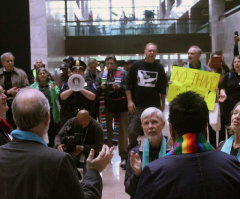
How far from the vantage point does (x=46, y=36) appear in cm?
1244

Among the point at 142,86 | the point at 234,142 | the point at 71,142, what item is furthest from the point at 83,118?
the point at 234,142

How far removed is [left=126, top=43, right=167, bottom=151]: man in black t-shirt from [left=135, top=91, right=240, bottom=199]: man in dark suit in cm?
501

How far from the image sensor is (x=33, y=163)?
7.55 feet

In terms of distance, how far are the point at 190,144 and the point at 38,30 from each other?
10.7 metres

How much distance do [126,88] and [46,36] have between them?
567 centimetres

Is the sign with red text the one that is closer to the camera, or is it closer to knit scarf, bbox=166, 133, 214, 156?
the camera

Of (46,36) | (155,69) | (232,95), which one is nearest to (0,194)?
(155,69)

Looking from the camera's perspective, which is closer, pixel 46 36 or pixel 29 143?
pixel 29 143

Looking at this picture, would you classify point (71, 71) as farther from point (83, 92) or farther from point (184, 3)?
point (184, 3)

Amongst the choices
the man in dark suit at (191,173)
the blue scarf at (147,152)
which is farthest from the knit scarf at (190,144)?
the blue scarf at (147,152)

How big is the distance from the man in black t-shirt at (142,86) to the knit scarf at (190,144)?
502cm

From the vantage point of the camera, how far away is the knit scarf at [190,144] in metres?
2.25

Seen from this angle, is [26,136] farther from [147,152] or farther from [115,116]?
[115,116]

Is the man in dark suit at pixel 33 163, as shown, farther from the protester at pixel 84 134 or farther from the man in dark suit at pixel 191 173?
the protester at pixel 84 134
